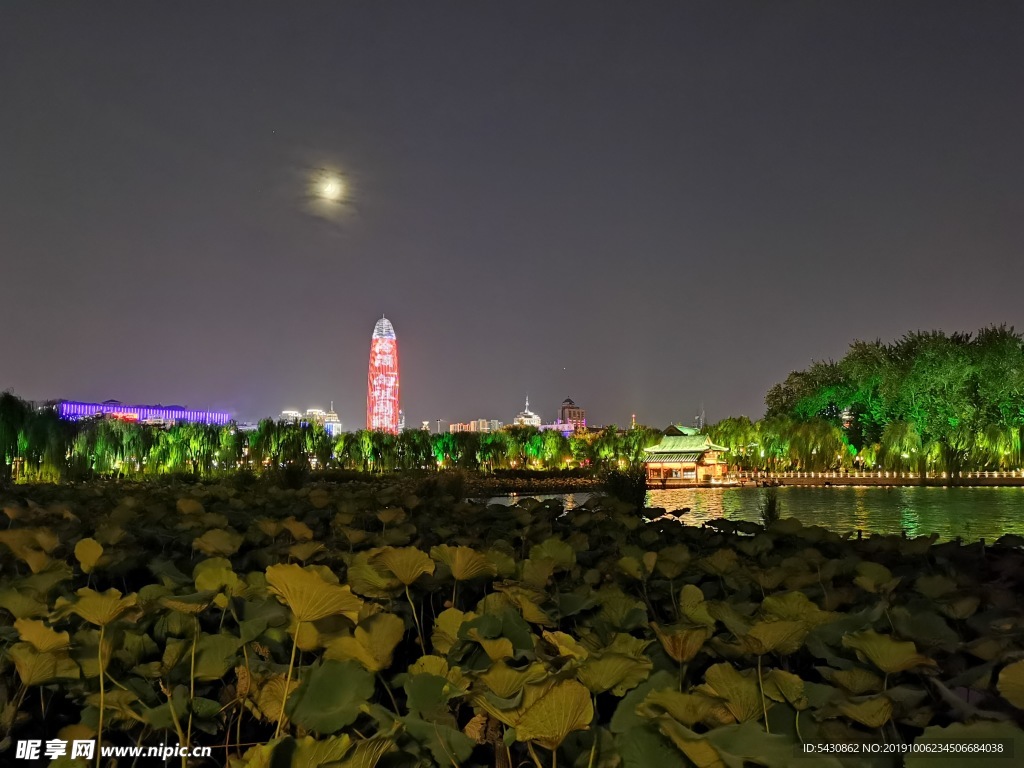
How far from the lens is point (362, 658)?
123 cm

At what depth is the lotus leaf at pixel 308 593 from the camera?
3.97 ft

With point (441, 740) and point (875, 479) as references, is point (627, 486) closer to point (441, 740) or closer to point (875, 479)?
point (441, 740)

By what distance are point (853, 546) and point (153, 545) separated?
9.26ft

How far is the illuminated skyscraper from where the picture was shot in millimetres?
103312

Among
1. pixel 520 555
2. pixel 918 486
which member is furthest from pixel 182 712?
pixel 918 486

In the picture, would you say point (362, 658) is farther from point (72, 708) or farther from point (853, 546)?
point (853, 546)

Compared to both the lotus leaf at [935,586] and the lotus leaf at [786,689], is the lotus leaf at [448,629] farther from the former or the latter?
the lotus leaf at [935,586]

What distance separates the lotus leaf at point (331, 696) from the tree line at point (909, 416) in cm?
3645

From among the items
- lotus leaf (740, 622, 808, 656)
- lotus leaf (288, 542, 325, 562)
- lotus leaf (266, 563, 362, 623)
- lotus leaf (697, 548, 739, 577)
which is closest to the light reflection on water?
lotus leaf (697, 548, 739, 577)

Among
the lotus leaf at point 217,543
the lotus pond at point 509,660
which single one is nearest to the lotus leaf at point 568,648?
the lotus pond at point 509,660

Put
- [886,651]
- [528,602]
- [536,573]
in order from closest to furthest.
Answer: [886,651] → [528,602] → [536,573]

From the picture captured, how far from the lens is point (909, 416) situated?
38.7 m

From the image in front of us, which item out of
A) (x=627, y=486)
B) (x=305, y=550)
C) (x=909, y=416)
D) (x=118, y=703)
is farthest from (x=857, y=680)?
(x=909, y=416)

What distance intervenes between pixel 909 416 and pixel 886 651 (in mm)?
43388
